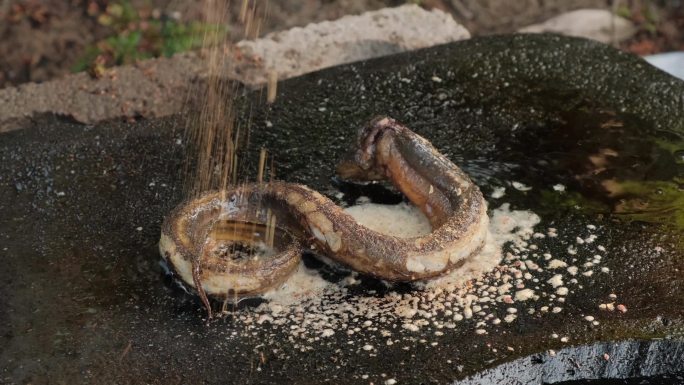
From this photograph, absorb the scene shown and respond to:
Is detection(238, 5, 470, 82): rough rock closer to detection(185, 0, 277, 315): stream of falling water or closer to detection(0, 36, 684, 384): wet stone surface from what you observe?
detection(185, 0, 277, 315): stream of falling water

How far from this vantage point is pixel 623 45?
877 centimetres

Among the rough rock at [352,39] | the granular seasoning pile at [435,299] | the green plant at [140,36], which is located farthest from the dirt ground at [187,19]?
the granular seasoning pile at [435,299]

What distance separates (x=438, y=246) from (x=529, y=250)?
0.55 m

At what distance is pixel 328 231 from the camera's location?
3539 millimetres

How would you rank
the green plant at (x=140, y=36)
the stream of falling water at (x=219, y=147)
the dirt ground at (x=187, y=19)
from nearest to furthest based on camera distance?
the stream of falling water at (x=219, y=147)
the green plant at (x=140, y=36)
the dirt ground at (x=187, y=19)

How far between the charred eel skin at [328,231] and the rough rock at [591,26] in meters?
4.92

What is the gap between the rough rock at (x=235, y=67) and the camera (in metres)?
5.17

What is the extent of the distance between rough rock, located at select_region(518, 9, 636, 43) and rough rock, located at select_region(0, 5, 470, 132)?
2634mm

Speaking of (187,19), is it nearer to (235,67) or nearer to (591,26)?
(235,67)

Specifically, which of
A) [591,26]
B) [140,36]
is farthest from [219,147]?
[591,26]

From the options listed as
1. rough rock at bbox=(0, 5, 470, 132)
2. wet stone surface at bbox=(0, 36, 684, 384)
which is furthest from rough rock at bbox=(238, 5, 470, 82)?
wet stone surface at bbox=(0, 36, 684, 384)

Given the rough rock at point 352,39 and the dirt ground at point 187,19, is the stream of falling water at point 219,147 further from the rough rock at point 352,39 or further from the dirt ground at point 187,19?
the dirt ground at point 187,19

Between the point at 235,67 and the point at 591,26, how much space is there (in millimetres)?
4476

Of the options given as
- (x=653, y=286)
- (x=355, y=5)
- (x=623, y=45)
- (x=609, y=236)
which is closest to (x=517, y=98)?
(x=609, y=236)
